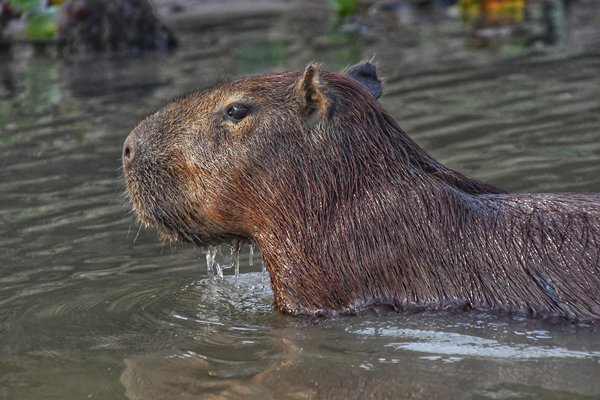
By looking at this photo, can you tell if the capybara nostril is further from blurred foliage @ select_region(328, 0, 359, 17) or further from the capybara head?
blurred foliage @ select_region(328, 0, 359, 17)

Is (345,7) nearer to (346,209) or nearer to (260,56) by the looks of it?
(260,56)

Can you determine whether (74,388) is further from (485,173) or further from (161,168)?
(485,173)

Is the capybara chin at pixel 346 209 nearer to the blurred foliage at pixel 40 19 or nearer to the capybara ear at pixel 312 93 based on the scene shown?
the capybara ear at pixel 312 93

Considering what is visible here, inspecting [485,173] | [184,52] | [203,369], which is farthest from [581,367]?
[184,52]

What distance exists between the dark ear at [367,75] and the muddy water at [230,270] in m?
0.76

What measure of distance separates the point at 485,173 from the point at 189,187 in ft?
9.75

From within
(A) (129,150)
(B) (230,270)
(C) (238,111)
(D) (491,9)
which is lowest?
(B) (230,270)

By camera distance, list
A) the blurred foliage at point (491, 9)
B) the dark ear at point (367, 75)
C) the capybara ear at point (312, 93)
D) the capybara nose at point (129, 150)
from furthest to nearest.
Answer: the blurred foliage at point (491, 9), the dark ear at point (367, 75), the capybara nose at point (129, 150), the capybara ear at point (312, 93)

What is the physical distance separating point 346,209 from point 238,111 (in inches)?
26.2

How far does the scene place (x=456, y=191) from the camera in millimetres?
5270

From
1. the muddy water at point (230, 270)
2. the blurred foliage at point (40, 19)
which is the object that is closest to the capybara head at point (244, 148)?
the muddy water at point (230, 270)

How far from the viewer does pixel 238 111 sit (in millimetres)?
5430

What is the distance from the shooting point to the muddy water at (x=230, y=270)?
15.2 feet

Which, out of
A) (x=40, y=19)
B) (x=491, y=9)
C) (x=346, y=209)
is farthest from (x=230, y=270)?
(x=491, y=9)
